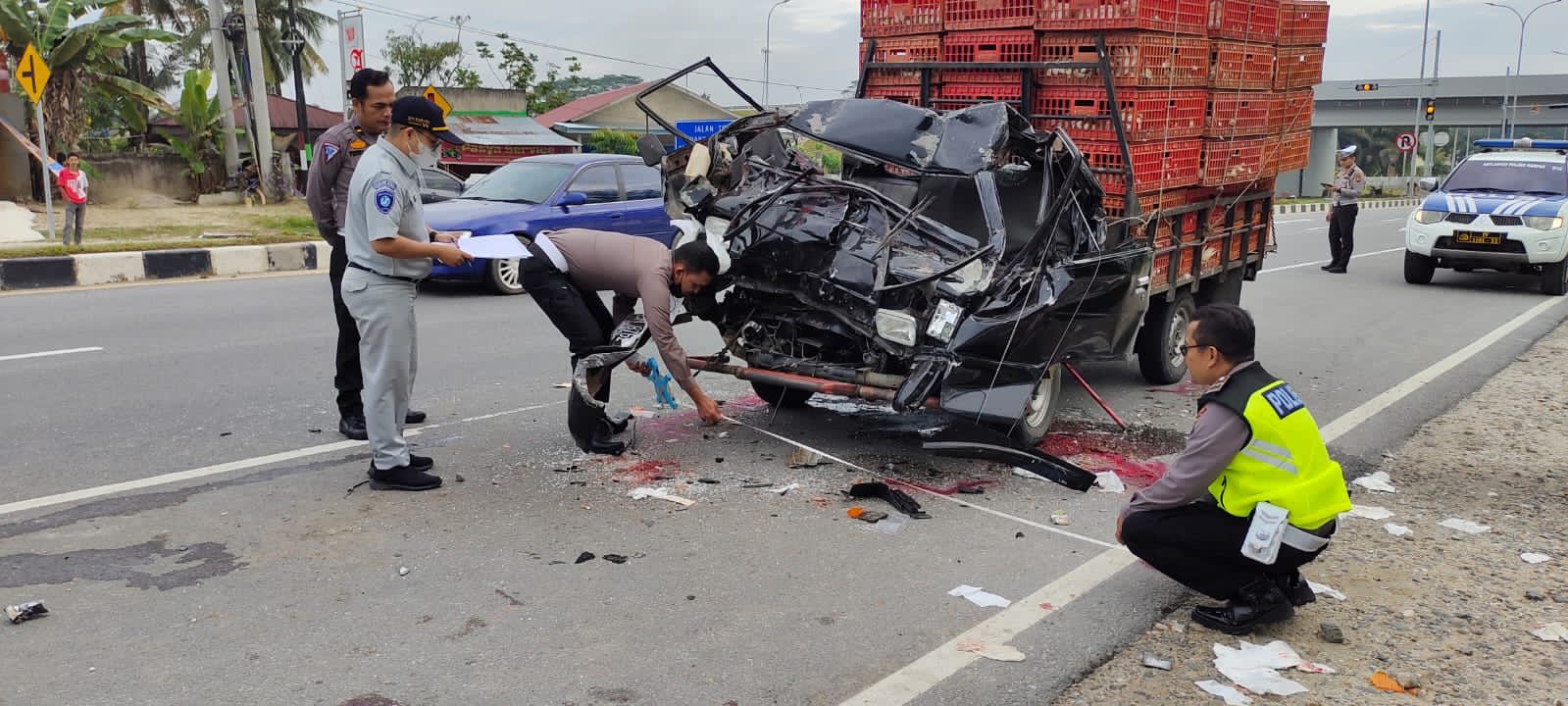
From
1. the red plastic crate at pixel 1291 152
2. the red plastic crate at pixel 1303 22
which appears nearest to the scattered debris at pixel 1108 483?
the red plastic crate at pixel 1291 152

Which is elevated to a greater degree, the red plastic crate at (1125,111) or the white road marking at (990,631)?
the red plastic crate at (1125,111)

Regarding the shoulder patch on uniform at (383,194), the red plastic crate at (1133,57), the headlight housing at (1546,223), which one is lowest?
the headlight housing at (1546,223)

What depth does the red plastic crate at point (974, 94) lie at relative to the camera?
25.3 ft

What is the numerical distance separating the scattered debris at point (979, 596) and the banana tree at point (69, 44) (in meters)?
25.3

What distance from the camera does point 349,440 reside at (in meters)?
6.14

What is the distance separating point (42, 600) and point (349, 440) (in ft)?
7.31

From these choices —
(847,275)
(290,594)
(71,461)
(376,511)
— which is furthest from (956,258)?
(71,461)

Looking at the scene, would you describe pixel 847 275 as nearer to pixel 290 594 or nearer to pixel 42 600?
pixel 290 594

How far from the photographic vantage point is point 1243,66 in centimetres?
853

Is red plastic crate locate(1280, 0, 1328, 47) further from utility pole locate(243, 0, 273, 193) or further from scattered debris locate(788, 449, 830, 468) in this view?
utility pole locate(243, 0, 273, 193)

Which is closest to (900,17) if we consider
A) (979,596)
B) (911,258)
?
(911,258)

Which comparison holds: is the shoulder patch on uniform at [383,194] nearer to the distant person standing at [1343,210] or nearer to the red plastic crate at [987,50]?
the red plastic crate at [987,50]

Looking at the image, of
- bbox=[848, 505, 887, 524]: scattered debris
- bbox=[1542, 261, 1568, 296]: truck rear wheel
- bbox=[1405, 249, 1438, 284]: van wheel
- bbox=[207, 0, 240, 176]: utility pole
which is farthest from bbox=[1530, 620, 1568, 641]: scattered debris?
bbox=[207, 0, 240, 176]: utility pole

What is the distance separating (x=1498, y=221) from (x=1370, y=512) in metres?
10.6
